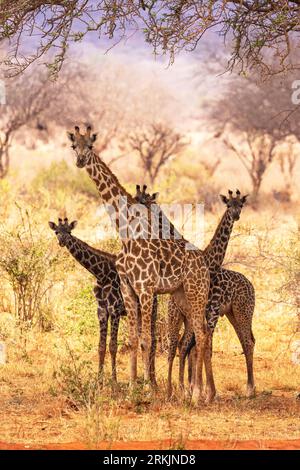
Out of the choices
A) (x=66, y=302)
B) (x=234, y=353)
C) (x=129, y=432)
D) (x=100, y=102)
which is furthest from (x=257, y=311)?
(x=100, y=102)

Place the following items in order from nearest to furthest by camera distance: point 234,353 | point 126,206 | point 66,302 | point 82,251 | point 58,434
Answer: point 58,434
point 126,206
point 82,251
point 234,353
point 66,302

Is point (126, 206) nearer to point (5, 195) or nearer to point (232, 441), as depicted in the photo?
point (232, 441)

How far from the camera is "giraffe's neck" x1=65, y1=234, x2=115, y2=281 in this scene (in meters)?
9.24

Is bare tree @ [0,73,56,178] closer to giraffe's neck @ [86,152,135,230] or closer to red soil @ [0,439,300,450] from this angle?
giraffe's neck @ [86,152,135,230]

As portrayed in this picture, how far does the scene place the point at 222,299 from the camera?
30.1 feet

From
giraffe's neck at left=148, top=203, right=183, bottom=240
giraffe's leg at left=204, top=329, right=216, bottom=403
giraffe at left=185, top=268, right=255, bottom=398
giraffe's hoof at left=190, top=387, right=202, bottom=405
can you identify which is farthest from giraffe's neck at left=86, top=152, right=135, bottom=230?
giraffe's hoof at left=190, top=387, right=202, bottom=405

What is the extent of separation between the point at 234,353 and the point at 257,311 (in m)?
1.82

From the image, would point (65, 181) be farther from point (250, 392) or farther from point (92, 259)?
point (250, 392)

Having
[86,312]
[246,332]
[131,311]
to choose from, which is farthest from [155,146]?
[131,311]

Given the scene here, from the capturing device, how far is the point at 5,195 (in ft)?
63.9

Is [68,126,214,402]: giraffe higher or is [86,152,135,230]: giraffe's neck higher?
[86,152,135,230]: giraffe's neck

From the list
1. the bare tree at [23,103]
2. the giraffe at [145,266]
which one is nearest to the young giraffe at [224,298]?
the giraffe at [145,266]

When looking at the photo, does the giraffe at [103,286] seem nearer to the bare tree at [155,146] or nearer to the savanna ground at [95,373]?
the savanna ground at [95,373]

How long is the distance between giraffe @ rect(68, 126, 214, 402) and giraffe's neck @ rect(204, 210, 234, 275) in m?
0.37
